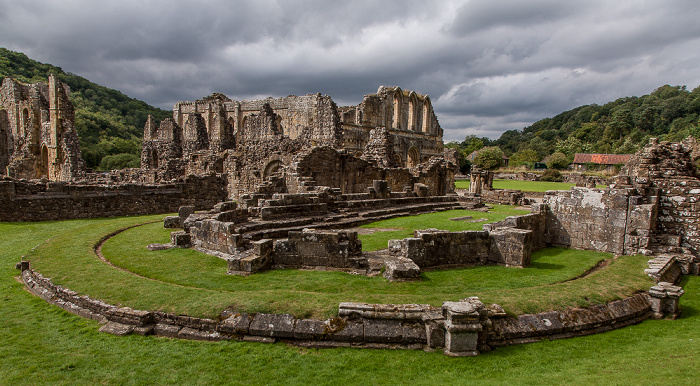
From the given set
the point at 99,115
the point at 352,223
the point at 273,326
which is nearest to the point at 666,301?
the point at 273,326

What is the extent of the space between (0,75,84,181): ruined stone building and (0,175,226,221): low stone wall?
41.7 feet

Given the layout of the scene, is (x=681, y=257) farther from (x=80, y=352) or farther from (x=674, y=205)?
(x=80, y=352)

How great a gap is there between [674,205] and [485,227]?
5.71m

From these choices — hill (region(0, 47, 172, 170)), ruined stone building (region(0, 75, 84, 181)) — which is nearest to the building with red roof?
ruined stone building (region(0, 75, 84, 181))

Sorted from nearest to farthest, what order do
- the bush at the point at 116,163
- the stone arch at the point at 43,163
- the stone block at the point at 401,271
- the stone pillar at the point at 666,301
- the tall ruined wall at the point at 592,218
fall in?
the stone pillar at the point at 666,301, the stone block at the point at 401,271, the tall ruined wall at the point at 592,218, the stone arch at the point at 43,163, the bush at the point at 116,163

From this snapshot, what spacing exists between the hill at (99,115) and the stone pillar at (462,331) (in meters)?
57.5

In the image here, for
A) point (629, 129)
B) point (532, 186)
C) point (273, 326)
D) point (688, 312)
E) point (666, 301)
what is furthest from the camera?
point (629, 129)

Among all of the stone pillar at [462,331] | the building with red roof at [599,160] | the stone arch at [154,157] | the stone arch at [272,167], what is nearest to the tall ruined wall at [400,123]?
the stone arch at [272,167]

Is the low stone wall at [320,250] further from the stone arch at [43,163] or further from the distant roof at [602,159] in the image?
the distant roof at [602,159]

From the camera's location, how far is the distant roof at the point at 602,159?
6431 centimetres

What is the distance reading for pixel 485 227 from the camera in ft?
36.9

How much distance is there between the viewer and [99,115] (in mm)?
69812

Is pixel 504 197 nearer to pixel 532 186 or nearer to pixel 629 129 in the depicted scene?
pixel 532 186

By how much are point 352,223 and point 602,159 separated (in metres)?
70.6
